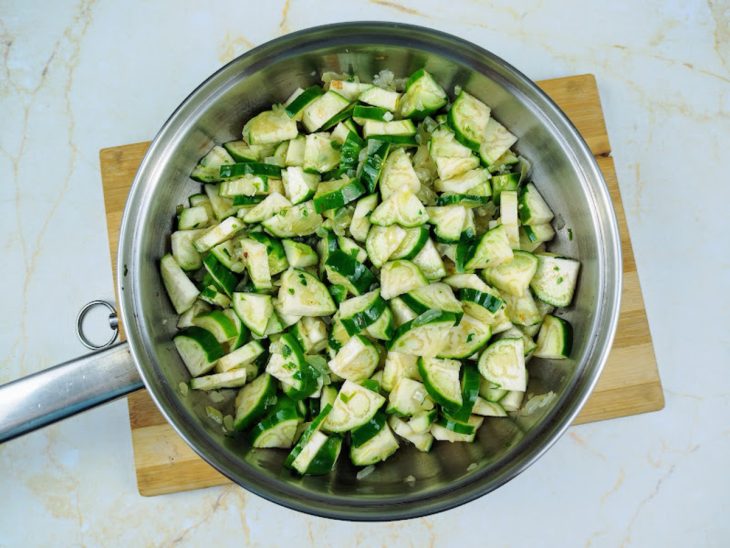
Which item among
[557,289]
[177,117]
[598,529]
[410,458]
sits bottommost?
[598,529]

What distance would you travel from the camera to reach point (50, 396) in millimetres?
1694

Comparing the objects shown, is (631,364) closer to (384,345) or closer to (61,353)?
(384,345)

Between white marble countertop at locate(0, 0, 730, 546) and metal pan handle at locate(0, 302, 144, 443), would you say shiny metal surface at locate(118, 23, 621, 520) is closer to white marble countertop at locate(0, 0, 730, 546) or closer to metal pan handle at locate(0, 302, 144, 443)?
metal pan handle at locate(0, 302, 144, 443)

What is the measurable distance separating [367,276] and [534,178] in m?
0.66

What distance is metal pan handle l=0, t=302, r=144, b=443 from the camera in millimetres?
1694

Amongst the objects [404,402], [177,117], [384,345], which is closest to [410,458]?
[404,402]

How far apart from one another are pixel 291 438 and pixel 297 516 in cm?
61

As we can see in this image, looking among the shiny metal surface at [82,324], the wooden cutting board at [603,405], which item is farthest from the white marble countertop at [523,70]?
the wooden cutting board at [603,405]

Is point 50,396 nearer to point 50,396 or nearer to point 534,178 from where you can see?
point 50,396

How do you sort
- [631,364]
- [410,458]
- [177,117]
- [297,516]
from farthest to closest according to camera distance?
[297,516]
[631,364]
[410,458]
[177,117]

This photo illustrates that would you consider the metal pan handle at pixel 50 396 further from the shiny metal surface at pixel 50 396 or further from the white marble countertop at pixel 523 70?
the white marble countertop at pixel 523 70

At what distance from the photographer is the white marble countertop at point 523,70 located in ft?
7.85

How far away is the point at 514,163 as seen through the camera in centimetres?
204

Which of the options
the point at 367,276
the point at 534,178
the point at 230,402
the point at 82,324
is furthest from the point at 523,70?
the point at 82,324
